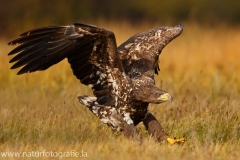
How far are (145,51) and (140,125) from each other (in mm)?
1001

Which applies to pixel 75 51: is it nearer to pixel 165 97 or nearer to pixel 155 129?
pixel 165 97

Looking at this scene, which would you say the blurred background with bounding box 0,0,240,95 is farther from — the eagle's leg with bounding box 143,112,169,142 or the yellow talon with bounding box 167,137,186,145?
the yellow talon with bounding box 167,137,186,145

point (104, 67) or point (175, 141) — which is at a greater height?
point (104, 67)

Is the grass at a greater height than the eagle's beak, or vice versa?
the eagle's beak

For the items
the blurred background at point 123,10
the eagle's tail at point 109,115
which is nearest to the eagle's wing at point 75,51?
the eagle's tail at point 109,115

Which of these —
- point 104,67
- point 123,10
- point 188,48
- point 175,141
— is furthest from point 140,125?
point 123,10

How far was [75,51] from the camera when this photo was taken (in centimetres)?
853

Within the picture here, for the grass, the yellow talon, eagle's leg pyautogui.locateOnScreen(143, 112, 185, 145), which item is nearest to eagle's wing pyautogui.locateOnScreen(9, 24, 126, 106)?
eagle's leg pyautogui.locateOnScreen(143, 112, 185, 145)

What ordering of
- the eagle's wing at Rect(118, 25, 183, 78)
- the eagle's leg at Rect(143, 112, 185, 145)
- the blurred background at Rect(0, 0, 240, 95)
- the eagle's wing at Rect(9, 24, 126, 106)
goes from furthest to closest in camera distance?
the blurred background at Rect(0, 0, 240, 95)
the eagle's wing at Rect(118, 25, 183, 78)
the eagle's leg at Rect(143, 112, 185, 145)
the eagle's wing at Rect(9, 24, 126, 106)

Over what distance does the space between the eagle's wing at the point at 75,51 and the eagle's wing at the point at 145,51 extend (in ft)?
1.52

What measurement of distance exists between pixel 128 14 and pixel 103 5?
2.31 meters

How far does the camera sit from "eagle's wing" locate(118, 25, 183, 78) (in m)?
9.09

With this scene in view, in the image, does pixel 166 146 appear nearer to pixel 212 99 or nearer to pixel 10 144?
pixel 10 144

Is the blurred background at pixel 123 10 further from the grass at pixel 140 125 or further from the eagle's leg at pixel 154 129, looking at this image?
the eagle's leg at pixel 154 129
